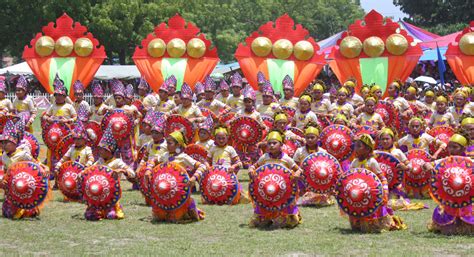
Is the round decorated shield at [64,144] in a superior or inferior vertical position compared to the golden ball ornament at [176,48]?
inferior

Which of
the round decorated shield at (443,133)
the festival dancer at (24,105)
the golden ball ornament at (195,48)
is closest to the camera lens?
the round decorated shield at (443,133)

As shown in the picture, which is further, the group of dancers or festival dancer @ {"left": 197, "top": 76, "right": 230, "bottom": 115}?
festival dancer @ {"left": 197, "top": 76, "right": 230, "bottom": 115}

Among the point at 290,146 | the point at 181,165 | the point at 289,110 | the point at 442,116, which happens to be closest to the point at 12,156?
the point at 181,165

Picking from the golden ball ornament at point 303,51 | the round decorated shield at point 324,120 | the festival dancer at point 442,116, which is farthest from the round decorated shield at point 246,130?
the golden ball ornament at point 303,51

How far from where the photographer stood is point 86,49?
19.6 meters

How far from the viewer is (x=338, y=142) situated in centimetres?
1168

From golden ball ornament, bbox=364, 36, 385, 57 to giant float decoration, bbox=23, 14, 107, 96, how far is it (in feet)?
23.0

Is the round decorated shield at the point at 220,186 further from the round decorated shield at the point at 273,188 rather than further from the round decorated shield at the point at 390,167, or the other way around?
the round decorated shield at the point at 390,167

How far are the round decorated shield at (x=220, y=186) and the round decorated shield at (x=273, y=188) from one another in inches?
69.3

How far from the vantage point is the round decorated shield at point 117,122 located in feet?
42.8

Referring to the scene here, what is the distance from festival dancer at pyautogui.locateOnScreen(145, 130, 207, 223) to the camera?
376 inches

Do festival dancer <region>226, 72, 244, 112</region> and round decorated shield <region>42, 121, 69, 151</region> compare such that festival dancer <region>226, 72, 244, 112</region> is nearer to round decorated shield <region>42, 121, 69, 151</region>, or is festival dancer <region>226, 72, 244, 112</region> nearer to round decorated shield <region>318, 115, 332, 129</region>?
round decorated shield <region>318, 115, 332, 129</region>

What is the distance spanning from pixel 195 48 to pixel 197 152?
8670 millimetres

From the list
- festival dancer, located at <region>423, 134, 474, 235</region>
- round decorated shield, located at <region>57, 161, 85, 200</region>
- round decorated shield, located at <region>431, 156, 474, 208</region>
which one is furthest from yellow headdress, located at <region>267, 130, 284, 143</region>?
round decorated shield, located at <region>57, 161, 85, 200</region>
